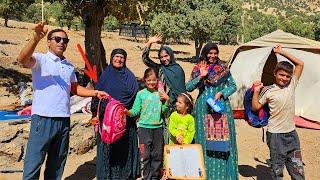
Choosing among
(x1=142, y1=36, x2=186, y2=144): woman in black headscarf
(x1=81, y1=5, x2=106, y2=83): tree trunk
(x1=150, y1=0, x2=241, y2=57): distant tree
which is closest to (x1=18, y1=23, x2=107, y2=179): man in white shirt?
(x1=142, y1=36, x2=186, y2=144): woman in black headscarf

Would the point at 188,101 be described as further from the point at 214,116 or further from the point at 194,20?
the point at 194,20

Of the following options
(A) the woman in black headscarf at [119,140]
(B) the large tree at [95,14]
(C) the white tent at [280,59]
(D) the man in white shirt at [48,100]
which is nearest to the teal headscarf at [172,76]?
(A) the woman in black headscarf at [119,140]

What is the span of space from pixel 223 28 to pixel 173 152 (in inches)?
993

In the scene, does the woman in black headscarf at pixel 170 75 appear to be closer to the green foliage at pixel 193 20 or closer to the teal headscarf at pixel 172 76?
the teal headscarf at pixel 172 76

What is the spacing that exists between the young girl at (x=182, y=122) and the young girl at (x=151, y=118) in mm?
142

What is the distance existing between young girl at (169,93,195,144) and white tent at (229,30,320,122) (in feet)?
11.1

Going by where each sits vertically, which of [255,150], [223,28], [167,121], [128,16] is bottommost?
[255,150]

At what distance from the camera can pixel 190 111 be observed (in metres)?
4.37

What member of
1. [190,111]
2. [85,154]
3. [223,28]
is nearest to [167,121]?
[190,111]

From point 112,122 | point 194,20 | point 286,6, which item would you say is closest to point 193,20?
point 194,20

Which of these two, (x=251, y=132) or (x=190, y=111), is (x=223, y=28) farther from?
(x=190, y=111)

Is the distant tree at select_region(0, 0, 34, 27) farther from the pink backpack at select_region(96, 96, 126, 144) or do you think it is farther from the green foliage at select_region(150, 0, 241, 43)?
the green foliage at select_region(150, 0, 241, 43)

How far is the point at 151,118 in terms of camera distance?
431 centimetres

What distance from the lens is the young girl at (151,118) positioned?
168 inches
